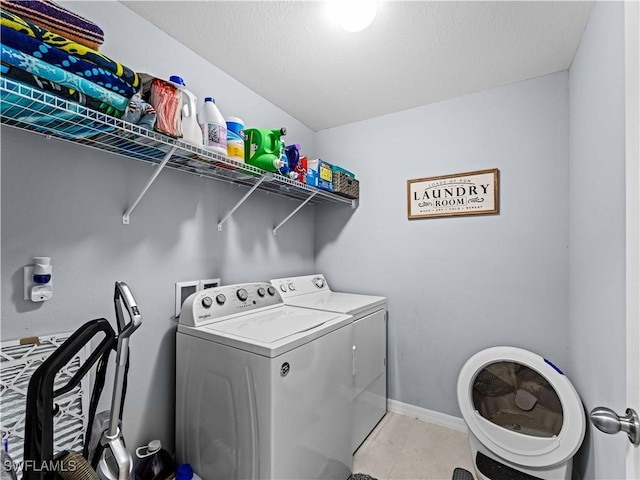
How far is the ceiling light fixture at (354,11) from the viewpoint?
1.34 metres

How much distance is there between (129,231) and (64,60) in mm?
748

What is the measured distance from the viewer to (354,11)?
1351mm

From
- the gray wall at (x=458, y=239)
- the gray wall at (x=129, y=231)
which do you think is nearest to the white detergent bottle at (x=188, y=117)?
the gray wall at (x=129, y=231)

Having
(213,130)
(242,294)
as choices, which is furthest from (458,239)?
(213,130)

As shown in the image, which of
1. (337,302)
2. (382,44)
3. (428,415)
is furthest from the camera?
(428,415)

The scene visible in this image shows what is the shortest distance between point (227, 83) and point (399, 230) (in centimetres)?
161

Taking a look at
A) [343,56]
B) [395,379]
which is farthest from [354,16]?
[395,379]

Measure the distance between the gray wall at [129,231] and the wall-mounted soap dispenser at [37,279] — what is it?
0.02 metres

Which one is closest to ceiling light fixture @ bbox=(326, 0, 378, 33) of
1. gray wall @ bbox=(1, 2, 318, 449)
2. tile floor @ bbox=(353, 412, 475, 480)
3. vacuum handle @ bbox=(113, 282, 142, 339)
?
gray wall @ bbox=(1, 2, 318, 449)

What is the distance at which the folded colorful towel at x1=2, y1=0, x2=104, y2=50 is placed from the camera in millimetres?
895

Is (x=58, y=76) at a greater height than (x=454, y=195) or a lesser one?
greater

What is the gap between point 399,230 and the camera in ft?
8.00

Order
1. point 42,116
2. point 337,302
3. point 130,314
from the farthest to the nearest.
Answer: point 337,302, point 42,116, point 130,314

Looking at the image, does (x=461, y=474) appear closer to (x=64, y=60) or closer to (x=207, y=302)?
(x=207, y=302)
